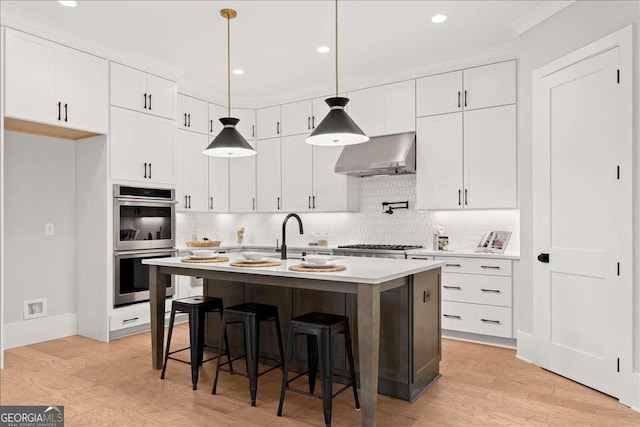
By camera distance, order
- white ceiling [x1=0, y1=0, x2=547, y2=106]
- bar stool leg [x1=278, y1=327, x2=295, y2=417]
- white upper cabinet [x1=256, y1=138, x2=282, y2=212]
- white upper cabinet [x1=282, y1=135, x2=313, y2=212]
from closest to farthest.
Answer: bar stool leg [x1=278, y1=327, x2=295, y2=417], white ceiling [x1=0, y1=0, x2=547, y2=106], white upper cabinet [x1=282, y1=135, x2=313, y2=212], white upper cabinet [x1=256, y1=138, x2=282, y2=212]

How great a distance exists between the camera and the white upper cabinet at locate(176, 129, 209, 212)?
5.69 meters

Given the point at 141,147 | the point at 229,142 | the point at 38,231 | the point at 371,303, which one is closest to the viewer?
the point at 371,303

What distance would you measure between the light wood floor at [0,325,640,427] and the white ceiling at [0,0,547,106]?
3001mm

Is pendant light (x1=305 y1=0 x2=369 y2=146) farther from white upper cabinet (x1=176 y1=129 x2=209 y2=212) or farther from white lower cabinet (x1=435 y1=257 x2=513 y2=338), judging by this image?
white upper cabinet (x1=176 y1=129 x2=209 y2=212)

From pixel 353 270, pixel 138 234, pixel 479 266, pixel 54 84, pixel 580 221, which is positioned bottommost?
pixel 479 266

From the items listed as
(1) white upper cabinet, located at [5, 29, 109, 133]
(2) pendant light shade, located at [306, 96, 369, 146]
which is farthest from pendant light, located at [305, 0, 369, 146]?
(1) white upper cabinet, located at [5, 29, 109, 133]

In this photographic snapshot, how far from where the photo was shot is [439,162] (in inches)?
196

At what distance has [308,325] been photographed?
8.82 ft

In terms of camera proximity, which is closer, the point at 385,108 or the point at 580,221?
the point at 580,221

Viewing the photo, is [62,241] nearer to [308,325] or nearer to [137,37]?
[137,37]

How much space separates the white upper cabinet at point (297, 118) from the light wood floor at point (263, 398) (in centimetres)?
344

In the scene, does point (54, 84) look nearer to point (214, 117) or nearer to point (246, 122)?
point (214, 117)

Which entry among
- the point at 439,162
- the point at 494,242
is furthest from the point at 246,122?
the point at 494,242

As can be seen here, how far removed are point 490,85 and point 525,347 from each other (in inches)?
104
